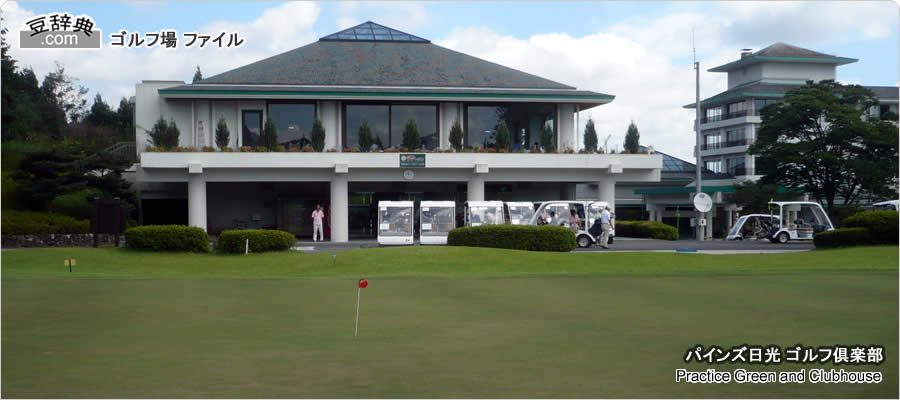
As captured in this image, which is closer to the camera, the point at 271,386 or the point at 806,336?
the point at 271,386

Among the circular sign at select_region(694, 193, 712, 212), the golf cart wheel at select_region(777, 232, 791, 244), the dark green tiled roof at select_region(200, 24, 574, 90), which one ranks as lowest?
the golf cart wheel at select_region(777, 232, 791, 244)

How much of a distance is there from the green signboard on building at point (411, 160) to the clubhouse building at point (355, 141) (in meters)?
0.05

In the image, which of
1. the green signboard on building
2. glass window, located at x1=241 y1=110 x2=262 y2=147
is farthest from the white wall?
glass window, located at x1=241 y1=110 x2=262 y2=147

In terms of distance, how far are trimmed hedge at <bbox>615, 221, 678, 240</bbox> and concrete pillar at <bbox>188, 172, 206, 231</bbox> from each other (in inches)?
848

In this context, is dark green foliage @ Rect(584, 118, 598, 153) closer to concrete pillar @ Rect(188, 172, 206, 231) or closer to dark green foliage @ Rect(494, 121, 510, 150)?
dark green foliage @ Rect(494, 121, 510, 150)

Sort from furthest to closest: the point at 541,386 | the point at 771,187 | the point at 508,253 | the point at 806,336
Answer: the point at 771,187 < the point at 508,253 < the point at 806,336 < the point at 541,386

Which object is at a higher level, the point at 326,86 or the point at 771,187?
the point at 326,86

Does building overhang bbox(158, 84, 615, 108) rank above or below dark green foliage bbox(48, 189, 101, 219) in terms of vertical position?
above

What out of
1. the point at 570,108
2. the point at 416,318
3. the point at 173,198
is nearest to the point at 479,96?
the point at 570,108

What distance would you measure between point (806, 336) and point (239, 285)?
379 inches

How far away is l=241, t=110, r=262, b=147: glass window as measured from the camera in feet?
138

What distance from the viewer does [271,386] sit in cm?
632

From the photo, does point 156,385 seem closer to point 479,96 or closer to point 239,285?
point 239,285

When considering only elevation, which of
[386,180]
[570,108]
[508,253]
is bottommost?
[508,253]
